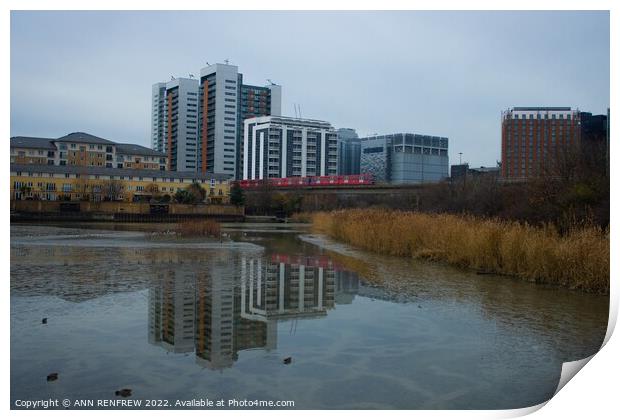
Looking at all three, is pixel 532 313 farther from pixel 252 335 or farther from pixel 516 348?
pixel 252 335

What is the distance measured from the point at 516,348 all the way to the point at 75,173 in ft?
49.8

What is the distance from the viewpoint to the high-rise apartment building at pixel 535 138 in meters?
12.7

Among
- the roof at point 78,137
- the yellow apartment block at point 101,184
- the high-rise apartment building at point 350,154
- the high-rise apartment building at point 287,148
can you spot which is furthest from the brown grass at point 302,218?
the roof at point 78,137

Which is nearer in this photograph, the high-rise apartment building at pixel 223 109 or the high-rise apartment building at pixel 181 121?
the high-rise apartment building at pixel 181 121

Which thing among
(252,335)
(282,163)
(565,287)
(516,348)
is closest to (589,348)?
(516,348)

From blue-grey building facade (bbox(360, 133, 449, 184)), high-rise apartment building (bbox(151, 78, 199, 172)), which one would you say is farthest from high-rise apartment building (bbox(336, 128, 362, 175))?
high-rise apartment building (bbox(151, 78, 199, 172))

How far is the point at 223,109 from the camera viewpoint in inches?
1179

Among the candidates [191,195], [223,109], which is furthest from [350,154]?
[223,109]

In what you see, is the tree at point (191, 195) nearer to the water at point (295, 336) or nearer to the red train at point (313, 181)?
the red train at point (313, 181)

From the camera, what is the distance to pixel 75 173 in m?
17.5

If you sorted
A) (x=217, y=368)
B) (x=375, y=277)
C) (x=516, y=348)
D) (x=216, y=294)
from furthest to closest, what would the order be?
(x=375, y=277) → (x=216, y=294) → (x=516, y=348) → (x=217, y=368)

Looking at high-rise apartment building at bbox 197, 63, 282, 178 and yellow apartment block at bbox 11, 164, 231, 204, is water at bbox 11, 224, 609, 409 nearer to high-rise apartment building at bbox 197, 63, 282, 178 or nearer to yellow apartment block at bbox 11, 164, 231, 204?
yellow apartment block at bbox 11, 164, 231, 204

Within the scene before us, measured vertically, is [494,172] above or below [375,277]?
above

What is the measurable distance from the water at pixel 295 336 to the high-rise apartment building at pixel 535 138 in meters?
4.08
